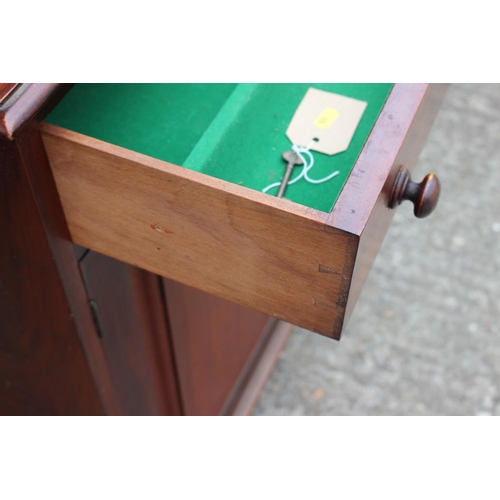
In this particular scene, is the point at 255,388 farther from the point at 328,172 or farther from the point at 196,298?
the point at 328,172

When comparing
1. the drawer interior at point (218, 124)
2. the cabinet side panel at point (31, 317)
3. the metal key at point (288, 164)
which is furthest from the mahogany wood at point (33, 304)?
the metal key at point (288, 164)

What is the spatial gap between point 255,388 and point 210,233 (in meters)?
0.78

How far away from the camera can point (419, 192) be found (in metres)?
0.60

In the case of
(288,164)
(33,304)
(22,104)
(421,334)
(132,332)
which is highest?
(22,104)

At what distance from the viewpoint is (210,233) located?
1.95 feet

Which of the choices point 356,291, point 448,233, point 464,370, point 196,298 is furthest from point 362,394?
point 356,291

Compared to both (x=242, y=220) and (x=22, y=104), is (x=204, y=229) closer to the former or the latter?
(x=242, y=220)

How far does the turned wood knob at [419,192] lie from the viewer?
1.94 ft

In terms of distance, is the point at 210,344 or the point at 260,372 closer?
the point at 210,344

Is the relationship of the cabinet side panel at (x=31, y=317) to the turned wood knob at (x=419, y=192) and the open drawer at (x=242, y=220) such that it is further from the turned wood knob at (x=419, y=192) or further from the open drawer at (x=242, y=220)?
the turned wood knob at (x=419, y=192)

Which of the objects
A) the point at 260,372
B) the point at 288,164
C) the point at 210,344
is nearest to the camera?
the point at 288,164

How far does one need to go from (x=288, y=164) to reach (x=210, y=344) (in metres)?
0.46

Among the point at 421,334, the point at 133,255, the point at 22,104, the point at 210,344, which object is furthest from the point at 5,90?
the point at 421,334

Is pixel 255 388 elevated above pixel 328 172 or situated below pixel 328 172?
below
